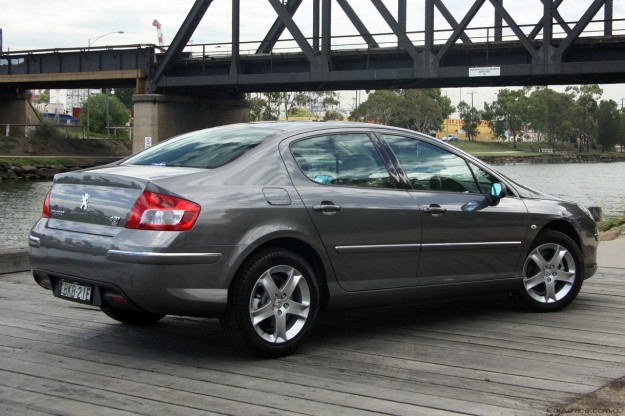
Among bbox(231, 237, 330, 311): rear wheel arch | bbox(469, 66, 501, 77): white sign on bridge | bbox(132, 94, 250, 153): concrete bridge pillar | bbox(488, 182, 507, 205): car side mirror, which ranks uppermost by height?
bbox(469, 66, 501, 77): white sign on bridge

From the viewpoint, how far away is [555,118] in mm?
146125

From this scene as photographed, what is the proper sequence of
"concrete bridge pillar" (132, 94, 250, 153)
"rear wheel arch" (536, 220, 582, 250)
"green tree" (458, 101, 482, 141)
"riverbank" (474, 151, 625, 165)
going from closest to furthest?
"rear wheel arch" (536, 220, 582, 250), "concrete bridge pillar" (132, 94, 250, 153), "riverbank" (474, 151, 625, 165), "green tree" (458, 101, 482, 141)

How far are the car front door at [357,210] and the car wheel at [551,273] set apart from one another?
130 cm

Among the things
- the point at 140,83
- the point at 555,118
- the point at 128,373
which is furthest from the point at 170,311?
the point at 555,118

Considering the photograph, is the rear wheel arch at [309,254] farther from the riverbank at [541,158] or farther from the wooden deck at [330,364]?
the riverbank at [541,158]

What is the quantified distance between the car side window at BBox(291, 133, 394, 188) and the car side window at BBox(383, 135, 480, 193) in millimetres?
228

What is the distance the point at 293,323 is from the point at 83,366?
1275 millimetres

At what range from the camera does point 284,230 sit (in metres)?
5.29

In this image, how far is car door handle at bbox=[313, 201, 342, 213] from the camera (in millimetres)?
5492

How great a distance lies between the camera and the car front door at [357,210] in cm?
557

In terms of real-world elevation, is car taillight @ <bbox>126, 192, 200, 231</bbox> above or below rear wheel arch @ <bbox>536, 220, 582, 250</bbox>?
above

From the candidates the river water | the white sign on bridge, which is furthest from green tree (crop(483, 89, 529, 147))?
the white sign on bridge

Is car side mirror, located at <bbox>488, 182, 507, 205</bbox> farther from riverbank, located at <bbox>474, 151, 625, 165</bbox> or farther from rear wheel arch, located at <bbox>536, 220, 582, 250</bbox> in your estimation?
riverbank, located at <bbox>474, 151, 625, 165</bbox>

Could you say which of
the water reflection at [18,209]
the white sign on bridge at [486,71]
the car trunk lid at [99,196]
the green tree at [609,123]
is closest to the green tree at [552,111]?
the green tree at [609,123]
